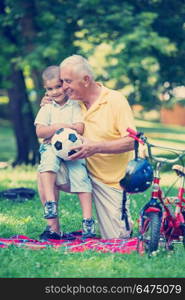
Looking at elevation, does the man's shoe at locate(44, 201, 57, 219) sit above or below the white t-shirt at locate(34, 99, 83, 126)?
below

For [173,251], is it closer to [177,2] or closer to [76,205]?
[76,205]

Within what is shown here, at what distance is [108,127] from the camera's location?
700 centimetres

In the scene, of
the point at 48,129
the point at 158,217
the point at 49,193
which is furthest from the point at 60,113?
the point at 158,217

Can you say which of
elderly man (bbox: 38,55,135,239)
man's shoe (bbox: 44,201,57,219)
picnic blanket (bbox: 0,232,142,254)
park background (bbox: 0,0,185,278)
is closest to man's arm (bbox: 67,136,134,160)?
elderly man (bbox: 38,55,135,239)

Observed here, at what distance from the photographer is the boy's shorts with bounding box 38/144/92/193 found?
6.83 meters

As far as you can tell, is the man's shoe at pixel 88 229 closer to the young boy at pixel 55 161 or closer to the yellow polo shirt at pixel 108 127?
the young boy at pixel 55 161

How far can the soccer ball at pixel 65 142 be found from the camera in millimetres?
6730

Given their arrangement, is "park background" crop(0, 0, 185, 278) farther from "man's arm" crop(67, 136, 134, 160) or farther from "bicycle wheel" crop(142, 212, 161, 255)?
"bicycle wheel" crop(142, 212, 161, 255)

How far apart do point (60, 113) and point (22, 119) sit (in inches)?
389

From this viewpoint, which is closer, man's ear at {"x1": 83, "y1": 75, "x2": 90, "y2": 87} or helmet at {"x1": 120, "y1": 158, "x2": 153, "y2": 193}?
helmet at {"x1": 120, "y1": 158, "x2": 153, "y2": 193}

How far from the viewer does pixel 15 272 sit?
5664 mm

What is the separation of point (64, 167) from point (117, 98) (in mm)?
823

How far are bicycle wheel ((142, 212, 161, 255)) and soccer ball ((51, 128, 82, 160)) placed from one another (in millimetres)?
1036

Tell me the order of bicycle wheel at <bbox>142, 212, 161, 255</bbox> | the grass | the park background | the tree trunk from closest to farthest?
the grass, bicycle wheel at <bbox>142, 212, 161, 255</bbox>, the park background, the tree trunk
